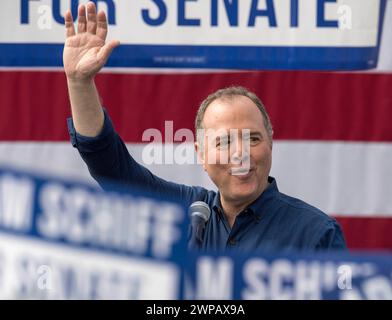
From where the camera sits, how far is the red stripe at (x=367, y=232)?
2.39 m

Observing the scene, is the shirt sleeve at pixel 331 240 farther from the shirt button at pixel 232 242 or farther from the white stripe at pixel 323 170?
the white stripe at pixel 323 170

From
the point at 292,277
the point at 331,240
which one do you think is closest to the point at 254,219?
the point at 331,240

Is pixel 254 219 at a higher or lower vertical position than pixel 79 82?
lower

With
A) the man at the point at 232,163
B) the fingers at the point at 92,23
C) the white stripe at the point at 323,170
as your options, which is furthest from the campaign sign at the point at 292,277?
the white stripe at the point at 323,170

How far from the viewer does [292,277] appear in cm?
79

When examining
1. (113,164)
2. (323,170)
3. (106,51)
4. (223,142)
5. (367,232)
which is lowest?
(367,232)

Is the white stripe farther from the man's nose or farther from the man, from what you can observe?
the man's nose

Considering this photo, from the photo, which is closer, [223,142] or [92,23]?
[223,142]

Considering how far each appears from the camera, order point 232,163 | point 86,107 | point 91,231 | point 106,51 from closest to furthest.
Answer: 1. point 91,231
2. point 232,163
3. point 106,51
4. point 86,107

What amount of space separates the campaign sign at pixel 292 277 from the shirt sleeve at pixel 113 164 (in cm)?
81

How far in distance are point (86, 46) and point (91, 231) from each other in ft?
2.60

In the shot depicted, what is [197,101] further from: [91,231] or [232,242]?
[91,231]

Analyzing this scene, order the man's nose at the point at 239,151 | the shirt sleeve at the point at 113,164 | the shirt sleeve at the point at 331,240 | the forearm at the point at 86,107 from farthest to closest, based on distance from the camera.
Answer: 1. the shirt sleeve at the point at 113,164
2. the forearm at the point at 86,107
3. the shirt sleeve at the point at 331,240
4. the man's nose at the point at 239,151

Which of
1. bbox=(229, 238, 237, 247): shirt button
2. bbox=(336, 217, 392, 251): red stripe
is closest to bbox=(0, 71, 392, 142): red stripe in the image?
bbox=(336, 217, 392, 251): red stripe
